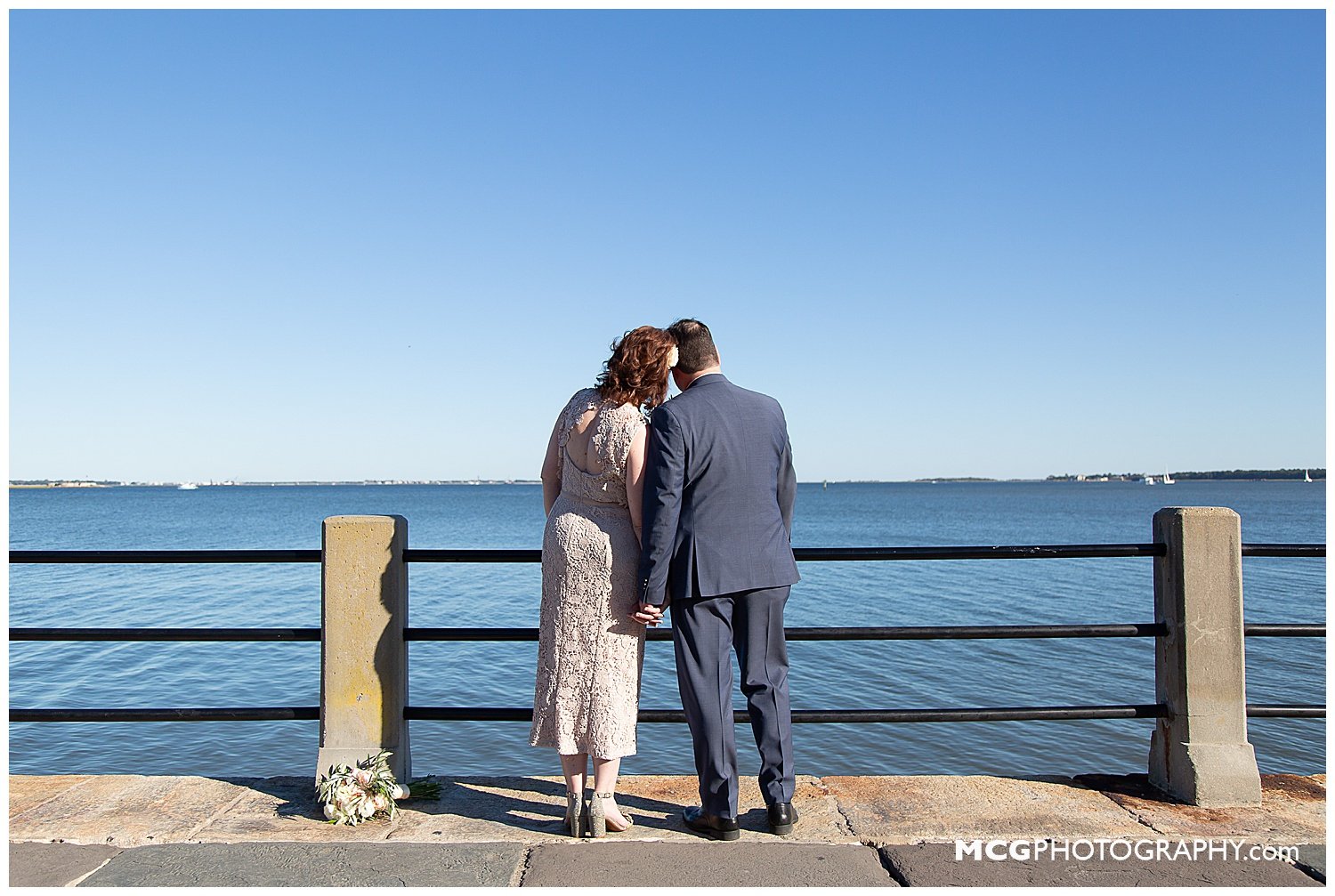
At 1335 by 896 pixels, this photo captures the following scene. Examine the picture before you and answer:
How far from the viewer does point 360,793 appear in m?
3.69

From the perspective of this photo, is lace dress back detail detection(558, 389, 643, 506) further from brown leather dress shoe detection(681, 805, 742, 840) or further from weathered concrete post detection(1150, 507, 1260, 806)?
weathered concrete post detection(1150, 507, 1260, 806)

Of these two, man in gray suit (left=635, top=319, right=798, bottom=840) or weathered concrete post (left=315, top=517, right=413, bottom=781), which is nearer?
man in gray suit (left=635, top=319, right=798, bottom=840)

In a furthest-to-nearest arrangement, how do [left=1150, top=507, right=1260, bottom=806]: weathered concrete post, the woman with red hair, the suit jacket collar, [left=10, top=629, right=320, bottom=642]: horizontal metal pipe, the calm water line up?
the calm water, [left=10, top=629, right=320, bottom=642]: horizontal metal pipe, [left=1150, top=507, right=1260, bottom=806]: weathered concrete post, the suit jacket collar, the woman with red hair

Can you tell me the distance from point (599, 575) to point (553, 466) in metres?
0.46

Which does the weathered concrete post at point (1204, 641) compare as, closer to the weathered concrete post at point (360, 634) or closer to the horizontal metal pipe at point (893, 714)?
the horizontal metal pipe at point (893, 714)

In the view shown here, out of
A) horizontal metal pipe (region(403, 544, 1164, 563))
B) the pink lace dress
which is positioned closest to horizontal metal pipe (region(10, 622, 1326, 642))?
horizontal metal pipe (region(403, 544, 1164, 563))

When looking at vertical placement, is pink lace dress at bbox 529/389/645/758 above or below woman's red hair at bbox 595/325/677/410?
below

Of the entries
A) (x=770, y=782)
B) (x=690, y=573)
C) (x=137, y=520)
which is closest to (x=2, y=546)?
(x=690, y=573)

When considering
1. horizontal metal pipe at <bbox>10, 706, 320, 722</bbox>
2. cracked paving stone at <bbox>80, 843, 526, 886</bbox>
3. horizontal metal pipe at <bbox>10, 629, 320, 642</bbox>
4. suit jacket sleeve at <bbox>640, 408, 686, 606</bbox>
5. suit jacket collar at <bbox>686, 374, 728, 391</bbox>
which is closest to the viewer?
cracked paving stone at <bbox>80, 843, 526, 886</bbox>

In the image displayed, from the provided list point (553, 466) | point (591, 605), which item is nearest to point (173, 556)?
point (553, 466)

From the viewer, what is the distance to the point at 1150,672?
1287cm

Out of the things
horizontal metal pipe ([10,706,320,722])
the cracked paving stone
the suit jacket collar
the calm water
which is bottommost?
the calm water

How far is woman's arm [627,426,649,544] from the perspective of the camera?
3498 millimetres

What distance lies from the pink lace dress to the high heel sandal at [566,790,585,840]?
180mm
